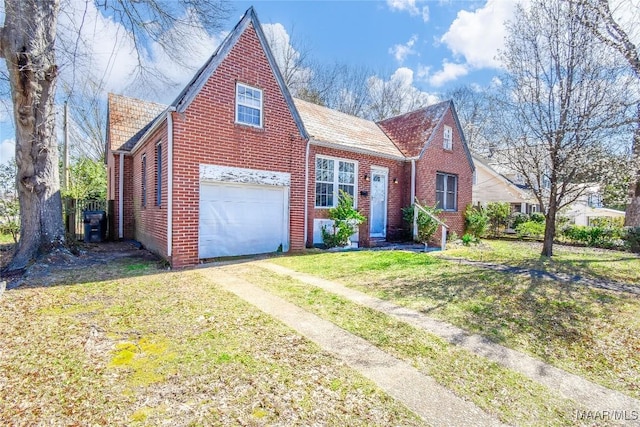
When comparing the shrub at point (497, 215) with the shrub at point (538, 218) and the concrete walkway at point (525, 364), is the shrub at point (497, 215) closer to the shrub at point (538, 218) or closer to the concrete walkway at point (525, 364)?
the shrub at point (538, 218)

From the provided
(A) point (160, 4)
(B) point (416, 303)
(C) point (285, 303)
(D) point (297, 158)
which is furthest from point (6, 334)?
(D) point (297, 158)

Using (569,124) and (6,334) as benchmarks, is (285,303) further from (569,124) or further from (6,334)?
(569,124)

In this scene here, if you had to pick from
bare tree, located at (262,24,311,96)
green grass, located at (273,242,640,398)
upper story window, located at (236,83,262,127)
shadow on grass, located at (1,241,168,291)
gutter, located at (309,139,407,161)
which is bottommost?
shadow on grass, located at (1,241,168,291)

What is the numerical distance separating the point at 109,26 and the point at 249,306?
688 cm

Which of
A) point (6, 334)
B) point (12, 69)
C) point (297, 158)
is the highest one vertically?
point (12, 69)

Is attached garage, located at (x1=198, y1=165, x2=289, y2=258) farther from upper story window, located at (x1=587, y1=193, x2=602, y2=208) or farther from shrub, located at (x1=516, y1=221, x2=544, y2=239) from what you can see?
shrub, located at (x1=516, y1=221, x2=544, y2=239)

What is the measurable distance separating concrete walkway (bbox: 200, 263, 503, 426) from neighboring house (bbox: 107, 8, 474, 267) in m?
4.41

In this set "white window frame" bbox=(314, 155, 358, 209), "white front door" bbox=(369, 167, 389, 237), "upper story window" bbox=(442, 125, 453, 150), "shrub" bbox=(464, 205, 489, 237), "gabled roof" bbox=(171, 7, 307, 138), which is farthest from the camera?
"shrub" bbox=(464, 205, 489, 237)

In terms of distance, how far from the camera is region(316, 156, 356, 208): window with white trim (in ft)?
37.8

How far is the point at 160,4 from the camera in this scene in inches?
293

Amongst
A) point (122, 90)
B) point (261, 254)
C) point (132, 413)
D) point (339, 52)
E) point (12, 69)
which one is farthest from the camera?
point (339, 52)

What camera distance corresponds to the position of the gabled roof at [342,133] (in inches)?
457

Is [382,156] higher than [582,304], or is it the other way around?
[382,156]

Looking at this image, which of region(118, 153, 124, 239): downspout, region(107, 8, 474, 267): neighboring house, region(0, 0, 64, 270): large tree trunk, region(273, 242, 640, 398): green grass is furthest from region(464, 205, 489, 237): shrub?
region(0, 0, 64, 270): large tree trunk
